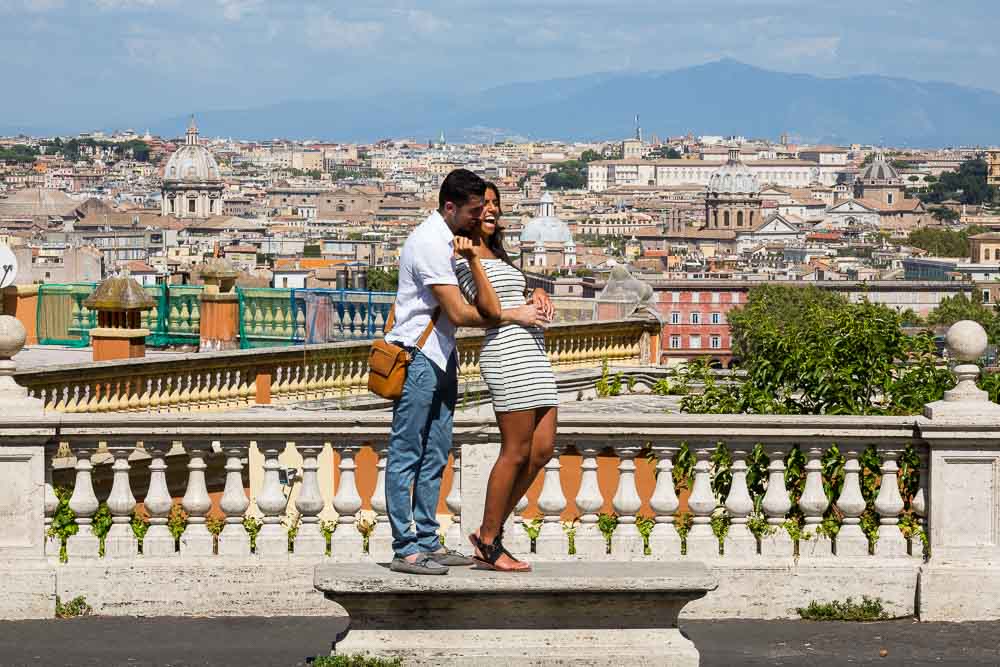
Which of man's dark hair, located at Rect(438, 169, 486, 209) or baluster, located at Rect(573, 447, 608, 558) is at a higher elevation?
man's dark hair, located at Rect(438, 169, 486, 209)

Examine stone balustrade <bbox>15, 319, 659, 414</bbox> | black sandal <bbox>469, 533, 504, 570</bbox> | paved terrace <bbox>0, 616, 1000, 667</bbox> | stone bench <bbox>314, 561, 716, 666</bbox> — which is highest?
stone balustrade <bbox>15, 319, 659, 414</bbox>

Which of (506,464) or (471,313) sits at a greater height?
(471,313)

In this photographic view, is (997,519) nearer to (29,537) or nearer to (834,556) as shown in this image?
(834,556)

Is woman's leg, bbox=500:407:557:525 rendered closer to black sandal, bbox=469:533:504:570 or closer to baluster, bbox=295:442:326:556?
→ black sandal, bbox=469:533:504:570

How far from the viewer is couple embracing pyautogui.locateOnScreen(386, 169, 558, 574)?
6699mm

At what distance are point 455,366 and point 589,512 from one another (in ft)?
3.78

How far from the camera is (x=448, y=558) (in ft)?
22.6

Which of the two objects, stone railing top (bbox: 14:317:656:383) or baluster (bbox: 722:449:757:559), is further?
stone railing top (bbox: 14:317:656:383)

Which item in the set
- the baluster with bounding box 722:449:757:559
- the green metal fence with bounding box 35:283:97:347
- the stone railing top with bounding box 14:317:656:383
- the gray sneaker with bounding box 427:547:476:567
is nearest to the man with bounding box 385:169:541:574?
the gray sneaker with bounding box 427:547:476:567

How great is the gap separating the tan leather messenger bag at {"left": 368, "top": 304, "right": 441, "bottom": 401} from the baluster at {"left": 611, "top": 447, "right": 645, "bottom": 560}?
1.29 metres

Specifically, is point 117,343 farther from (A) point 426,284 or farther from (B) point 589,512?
(A) point 426,284

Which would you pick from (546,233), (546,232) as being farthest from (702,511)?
(546,232)

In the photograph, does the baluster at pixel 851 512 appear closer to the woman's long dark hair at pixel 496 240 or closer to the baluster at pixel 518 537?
the baluster at pixel 518 537

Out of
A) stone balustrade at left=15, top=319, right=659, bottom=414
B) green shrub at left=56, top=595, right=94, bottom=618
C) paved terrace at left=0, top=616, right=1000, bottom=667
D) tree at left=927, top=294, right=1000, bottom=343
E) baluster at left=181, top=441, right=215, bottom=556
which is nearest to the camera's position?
paved terrace at left=0, top=616, right=1000, bottom=667
